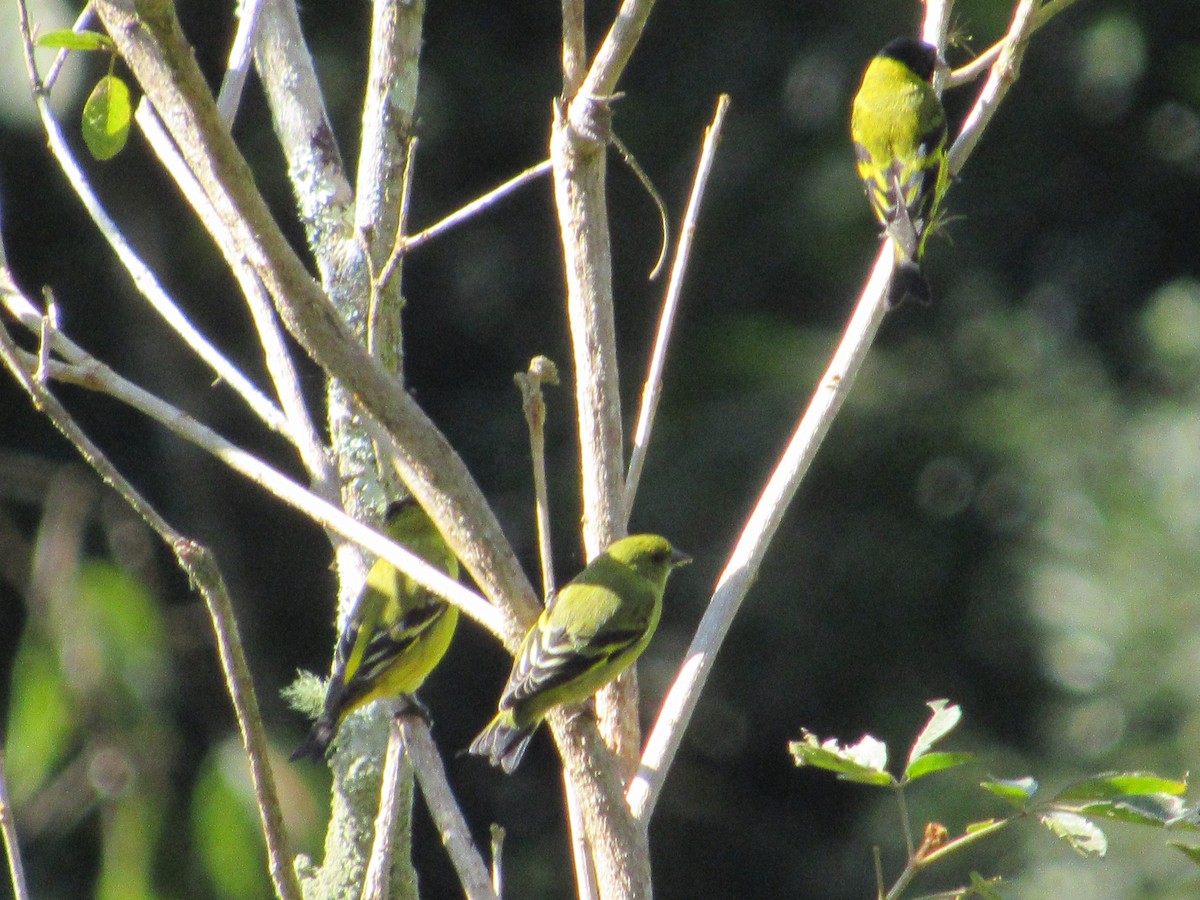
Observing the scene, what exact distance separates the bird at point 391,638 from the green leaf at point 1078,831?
1.38 metres

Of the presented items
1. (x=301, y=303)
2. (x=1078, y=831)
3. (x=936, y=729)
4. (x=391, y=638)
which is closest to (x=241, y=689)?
(x=301, y=303)

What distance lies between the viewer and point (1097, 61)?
698 centimetres

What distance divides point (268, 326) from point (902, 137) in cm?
244

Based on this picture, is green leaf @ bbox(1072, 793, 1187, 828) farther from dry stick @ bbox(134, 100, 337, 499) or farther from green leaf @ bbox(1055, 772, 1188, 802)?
dry stick @ bbox(134, 100, 337, 499)

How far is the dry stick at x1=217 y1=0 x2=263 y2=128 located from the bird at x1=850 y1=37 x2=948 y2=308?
1910 millimetres

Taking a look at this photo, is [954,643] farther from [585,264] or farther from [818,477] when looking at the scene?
[585,264]

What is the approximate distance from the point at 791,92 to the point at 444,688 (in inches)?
123

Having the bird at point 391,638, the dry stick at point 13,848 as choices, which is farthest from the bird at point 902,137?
the dry stick at point 13,848

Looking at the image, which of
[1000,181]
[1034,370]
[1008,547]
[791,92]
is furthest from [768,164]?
[1008,547]

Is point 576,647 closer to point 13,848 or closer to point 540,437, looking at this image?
point 540,437

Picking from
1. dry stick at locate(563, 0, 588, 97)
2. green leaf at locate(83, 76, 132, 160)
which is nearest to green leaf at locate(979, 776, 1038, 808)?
dry stick at locate(563, 0, 588, 97)

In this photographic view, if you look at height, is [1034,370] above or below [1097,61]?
below

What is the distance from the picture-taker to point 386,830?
7.20ft

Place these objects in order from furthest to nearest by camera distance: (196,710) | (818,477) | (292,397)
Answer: (818,477), (196,710), (292,397)
